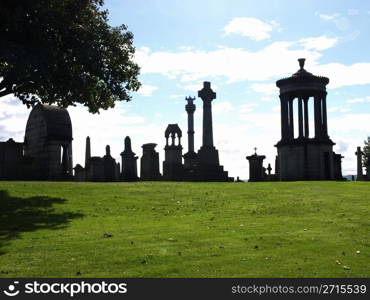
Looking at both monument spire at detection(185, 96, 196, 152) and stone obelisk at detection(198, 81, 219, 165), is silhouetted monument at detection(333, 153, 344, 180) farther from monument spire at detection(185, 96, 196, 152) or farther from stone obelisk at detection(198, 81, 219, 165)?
monument spire at detection(185, 96, 196, 152)

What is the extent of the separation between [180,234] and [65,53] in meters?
11.5

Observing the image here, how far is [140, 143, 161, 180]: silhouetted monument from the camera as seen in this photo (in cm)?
4138

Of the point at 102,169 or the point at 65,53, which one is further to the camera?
the point at 102,169

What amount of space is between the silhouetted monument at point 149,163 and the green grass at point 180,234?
844 inches

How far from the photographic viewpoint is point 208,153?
147 feet

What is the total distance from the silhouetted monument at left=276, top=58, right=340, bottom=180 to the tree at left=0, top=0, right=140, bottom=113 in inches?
1079

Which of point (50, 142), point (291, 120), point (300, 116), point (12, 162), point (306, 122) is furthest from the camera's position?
point (291, 120)

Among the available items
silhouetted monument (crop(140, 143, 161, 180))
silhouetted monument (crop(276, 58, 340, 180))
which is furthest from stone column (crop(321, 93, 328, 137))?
silhouetted monument (crop(140, 143, 161, 180))

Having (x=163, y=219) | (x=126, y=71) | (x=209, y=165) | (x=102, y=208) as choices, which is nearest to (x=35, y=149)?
(x=209, y=165)

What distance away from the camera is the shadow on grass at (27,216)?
1201cm

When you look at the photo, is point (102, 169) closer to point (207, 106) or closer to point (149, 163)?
point (149, 163)

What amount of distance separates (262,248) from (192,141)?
44049mm

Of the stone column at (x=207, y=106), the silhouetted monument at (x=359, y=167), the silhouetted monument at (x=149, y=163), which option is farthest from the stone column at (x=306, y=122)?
the silhouetted monument at (x=149, y=163)

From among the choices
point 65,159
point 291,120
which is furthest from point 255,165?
point 65,159
